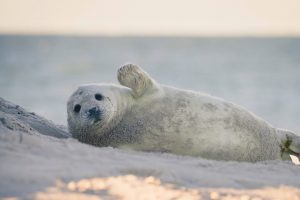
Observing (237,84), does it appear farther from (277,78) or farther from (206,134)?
(206,134)

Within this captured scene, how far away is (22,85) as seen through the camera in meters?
27.2

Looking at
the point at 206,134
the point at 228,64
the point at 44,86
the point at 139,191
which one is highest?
the point at 228,64

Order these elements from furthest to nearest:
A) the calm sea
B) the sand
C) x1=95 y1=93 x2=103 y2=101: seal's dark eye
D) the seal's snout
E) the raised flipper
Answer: the calm sea, the raised flipper, x1=95 y1=93 x2=103 y2=101: seal's dark eye, the seal's snout, the sand

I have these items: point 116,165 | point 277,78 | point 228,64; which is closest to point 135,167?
point 116,165

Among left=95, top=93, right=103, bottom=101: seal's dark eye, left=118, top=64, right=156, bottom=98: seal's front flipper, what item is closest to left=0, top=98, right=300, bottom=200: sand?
left=95, top=93, right=103, bottom=101: seal's dark eye

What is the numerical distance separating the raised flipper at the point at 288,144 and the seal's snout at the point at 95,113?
1.80 metres

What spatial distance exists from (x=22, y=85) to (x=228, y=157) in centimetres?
2278

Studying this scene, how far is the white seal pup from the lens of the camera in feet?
16.8

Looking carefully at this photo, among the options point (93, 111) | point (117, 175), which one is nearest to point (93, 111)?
point (93, 111)

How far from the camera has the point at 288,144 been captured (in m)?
5.92

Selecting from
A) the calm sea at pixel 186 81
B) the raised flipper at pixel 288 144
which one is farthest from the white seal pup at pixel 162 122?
the calm sea at pixel 186 81

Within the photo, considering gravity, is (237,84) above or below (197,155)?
above

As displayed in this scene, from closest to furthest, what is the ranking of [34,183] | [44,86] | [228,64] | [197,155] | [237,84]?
[34,183], [197,155], [44,86], [237,84], [228,64]

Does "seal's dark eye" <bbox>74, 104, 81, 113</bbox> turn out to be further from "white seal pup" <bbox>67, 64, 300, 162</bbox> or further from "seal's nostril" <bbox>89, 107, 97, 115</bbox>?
"seal's nostril" <bbox>89, 107, 97, 115</bbox>
